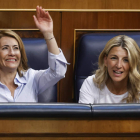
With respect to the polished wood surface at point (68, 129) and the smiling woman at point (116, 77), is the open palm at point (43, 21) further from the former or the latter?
the polished wood surface at point (68, 129)

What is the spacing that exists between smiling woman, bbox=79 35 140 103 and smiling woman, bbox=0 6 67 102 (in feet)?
0.39

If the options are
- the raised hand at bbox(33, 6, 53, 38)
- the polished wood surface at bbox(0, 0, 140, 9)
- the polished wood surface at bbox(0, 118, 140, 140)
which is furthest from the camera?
the polished wood surface at bbox(0, 0, 140, 9)

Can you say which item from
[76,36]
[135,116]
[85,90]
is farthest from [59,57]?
[135,116]

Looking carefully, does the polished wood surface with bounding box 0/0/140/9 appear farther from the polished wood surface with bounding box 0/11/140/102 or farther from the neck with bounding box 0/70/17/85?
the neck with bounding box 0/70/17/85

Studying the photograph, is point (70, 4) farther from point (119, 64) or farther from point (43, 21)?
point (119, 64)

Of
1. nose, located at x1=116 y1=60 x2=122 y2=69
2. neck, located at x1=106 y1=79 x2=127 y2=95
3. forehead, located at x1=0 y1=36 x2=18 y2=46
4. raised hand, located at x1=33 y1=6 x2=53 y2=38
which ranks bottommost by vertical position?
neck, located at x1=106 y1=79 x2=127 y2=95

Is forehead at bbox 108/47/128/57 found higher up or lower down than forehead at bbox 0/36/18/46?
lower down

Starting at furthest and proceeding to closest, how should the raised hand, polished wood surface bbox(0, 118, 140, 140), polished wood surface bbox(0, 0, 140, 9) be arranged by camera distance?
polished wood surface bbox(0, 0, 140, 9) < the raised hand < polished wood surface bbox(0, 118, 140, 140)

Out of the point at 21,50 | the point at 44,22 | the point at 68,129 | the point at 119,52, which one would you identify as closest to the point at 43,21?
the point at 44,22

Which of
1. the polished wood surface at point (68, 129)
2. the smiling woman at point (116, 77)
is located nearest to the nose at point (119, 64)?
the smiling woman at point (116, 77)

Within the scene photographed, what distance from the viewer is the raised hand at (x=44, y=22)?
88cm

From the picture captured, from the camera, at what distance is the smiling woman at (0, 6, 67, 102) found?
0.89m

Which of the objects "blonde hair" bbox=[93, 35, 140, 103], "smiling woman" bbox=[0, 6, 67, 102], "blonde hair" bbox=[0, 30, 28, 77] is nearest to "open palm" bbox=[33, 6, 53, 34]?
"smiling woman" bbox=[0, 6, 67, 102]

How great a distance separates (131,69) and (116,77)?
0.18 feet
